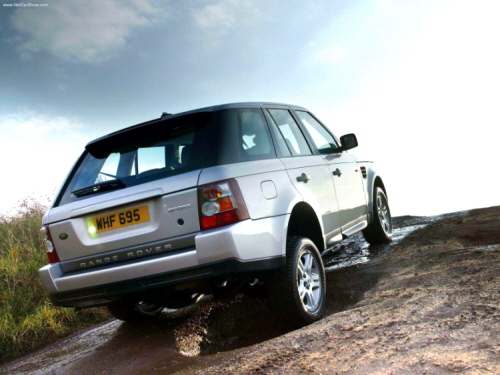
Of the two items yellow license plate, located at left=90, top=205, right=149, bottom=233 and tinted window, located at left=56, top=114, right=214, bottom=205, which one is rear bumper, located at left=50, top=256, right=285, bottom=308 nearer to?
yellow license plate, located at left=90, top=205, right=149, bottom=233

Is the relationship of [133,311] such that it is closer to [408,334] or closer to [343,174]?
[343,174]

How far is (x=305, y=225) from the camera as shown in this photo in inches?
165

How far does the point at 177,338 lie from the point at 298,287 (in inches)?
46.4

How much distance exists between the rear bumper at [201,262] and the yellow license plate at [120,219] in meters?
0.26

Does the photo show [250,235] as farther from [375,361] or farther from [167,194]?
[375,361]

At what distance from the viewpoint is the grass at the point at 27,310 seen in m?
5.44

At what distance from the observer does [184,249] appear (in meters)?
3.27

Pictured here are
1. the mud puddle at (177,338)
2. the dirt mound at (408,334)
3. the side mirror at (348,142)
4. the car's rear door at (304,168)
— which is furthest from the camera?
the side mirror at (348,142)

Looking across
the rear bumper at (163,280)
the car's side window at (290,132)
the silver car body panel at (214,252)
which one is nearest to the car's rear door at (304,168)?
the car's side window at (290,132)

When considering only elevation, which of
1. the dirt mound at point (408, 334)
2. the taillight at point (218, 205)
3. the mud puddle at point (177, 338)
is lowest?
the mud puddle at point (177, 338)

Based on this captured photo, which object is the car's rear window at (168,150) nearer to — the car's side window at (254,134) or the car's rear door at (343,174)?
the car's side window at (254,134)

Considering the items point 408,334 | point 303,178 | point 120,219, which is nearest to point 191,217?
point 120,219

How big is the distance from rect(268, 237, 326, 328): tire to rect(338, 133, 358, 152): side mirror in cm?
175

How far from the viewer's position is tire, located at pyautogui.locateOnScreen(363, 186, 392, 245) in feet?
21.7
